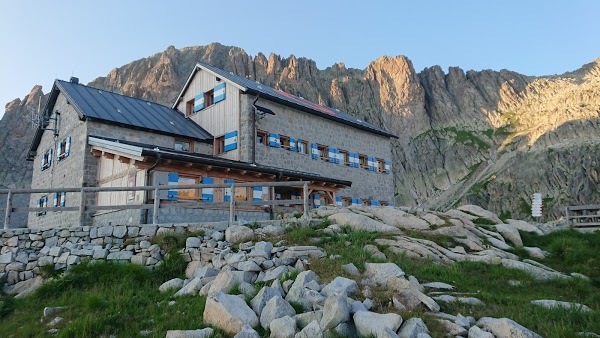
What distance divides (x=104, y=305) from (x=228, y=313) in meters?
3.35

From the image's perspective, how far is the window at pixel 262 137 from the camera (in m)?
24.9

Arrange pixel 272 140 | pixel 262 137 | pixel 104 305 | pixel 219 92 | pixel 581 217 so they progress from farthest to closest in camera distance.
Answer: pixel 219 92
pixel 272 140
pixel 262 137
pixel 581 217
pixel 104 305

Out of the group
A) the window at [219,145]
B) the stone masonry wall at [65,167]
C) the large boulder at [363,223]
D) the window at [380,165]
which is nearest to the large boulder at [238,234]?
the large boulder at [363,223]

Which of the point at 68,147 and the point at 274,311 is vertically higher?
the point at 68,147

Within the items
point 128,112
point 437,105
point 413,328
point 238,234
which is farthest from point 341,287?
point 437,105

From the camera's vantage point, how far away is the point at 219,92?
26578 mm

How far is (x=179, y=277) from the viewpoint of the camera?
11.0m

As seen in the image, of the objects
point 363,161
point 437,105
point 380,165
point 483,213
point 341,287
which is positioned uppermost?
→ point 437,105

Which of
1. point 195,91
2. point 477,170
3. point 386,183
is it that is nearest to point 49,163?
point 195,91

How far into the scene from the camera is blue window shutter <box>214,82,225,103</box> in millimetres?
26316

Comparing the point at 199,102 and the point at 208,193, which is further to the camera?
the point at 199,102

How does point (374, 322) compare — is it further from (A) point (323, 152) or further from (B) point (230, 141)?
(A) point (323, 152)

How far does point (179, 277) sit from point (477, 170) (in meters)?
89.5

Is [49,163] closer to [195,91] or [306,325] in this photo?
[195,91]
